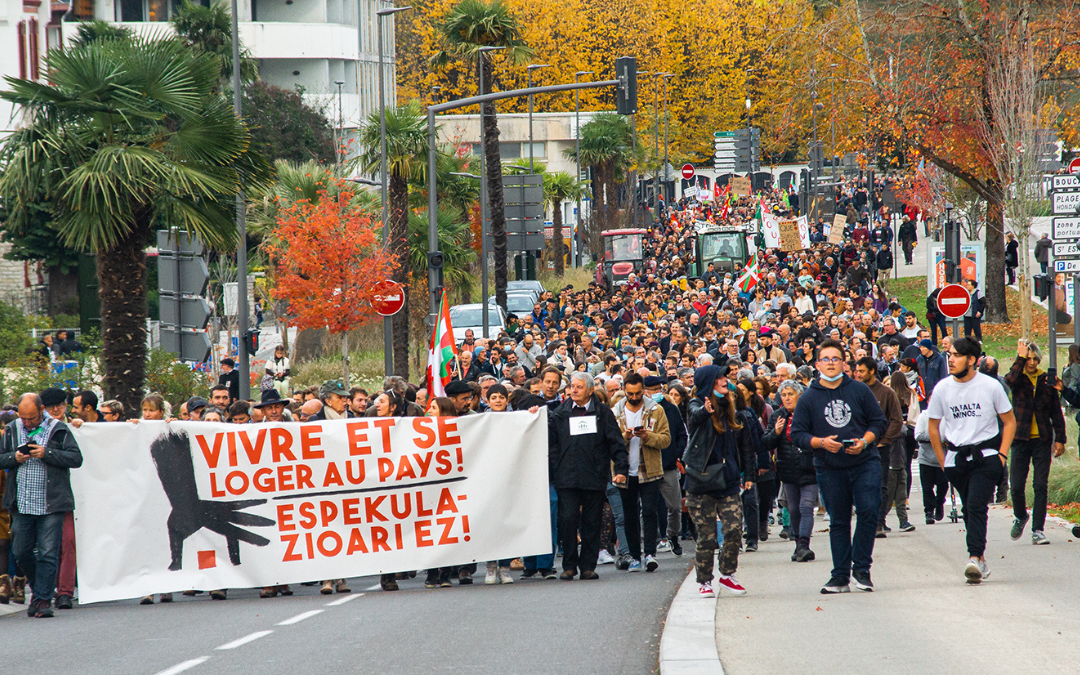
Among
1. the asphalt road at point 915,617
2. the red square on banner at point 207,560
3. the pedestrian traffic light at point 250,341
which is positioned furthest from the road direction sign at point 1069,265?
the pedestrian traffic light at point 250,341

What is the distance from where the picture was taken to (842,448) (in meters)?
9.17

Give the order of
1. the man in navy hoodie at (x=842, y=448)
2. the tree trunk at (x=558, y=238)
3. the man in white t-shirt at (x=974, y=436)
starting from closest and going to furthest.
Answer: the man in navy hoodie at (x=842, y=448)
the man in white t-shirt at (x=974, y=436)
the tree trunk at (x=558, y=238)

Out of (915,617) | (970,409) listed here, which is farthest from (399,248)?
(915,617)

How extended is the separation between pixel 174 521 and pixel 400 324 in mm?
23805

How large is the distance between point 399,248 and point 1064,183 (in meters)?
20.9

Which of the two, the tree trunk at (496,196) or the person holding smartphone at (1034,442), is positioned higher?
the tree trunk at (496,196)

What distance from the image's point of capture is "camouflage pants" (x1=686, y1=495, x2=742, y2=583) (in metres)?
9.66

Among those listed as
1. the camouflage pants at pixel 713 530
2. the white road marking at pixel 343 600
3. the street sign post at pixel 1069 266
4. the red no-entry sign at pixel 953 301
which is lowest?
the white road marking at pixel 343 600

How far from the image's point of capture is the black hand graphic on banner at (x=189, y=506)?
36.2 ft

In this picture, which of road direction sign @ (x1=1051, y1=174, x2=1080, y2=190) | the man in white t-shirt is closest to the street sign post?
road direction sign @ (x1=1051, y1=174, x2=1080, y2=190)

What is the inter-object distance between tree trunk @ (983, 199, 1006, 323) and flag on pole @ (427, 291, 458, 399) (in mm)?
19877

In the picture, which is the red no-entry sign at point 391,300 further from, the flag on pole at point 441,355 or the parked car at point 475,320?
the flag on pole at point 441,355

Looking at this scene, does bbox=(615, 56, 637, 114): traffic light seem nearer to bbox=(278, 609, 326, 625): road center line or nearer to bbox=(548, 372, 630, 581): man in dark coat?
bbox=(548, 372, 630, 581): man in dark coat

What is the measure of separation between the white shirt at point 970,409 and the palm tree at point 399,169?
2507 cm
